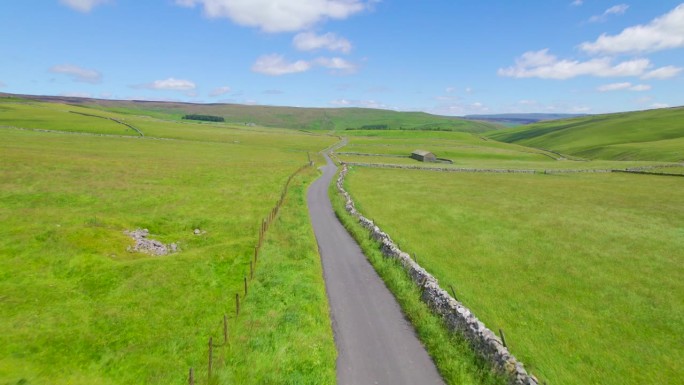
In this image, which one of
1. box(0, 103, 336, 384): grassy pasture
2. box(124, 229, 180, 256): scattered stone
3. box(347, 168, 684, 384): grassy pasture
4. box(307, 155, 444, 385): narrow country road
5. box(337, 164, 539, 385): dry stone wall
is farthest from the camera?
box(124, 229, 180, 256): scattered stone

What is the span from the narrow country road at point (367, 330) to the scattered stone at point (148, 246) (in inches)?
546

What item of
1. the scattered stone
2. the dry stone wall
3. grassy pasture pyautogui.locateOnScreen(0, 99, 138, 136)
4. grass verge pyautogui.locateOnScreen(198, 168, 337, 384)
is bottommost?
the scattered stone

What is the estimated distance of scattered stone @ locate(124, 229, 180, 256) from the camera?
106 feet

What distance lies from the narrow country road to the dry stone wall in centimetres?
218

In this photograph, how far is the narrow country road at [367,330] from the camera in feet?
55.0

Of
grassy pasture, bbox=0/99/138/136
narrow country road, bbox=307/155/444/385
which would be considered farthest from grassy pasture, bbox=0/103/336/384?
grassy pasture, bbox=0/99/138/136

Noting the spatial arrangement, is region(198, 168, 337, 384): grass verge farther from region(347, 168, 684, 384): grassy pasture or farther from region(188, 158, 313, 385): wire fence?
region(347, 168, 684, 384): grassy pasture

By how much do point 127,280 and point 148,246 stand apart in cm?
792

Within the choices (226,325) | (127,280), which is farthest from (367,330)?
(127,280)

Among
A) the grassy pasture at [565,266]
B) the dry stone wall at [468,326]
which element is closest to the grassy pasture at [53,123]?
the grassy pasture at [565,266]

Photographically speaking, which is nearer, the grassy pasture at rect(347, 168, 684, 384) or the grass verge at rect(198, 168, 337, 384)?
the grass verge at rect(198, 168, 337, 384)

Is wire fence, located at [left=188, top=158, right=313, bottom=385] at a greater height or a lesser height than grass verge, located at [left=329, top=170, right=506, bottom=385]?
lesser

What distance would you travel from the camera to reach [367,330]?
2016 centimetres

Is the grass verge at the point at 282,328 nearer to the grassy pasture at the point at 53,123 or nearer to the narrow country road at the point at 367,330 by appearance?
the narrow country road at the point at 367,330
